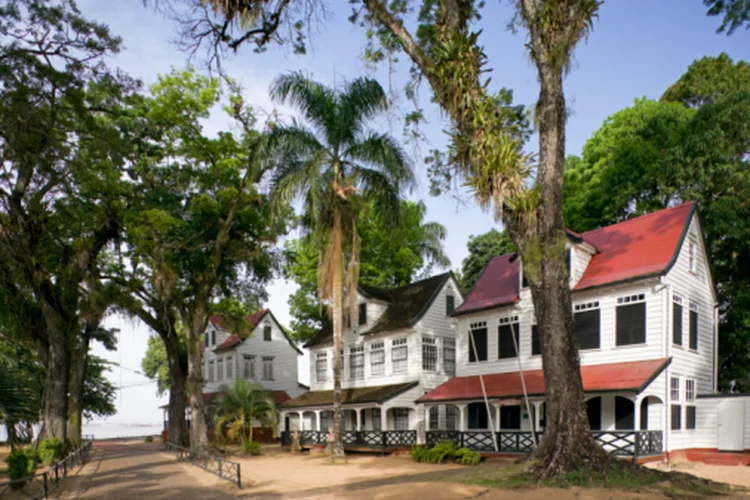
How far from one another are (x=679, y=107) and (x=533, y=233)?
2642 centimetres

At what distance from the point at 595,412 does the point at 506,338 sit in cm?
488

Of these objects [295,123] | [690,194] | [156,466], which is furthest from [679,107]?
[156,466]

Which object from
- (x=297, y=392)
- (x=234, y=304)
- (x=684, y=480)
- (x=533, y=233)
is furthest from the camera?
(x=297, y=392)

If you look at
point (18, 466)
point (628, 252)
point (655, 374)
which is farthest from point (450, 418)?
point (18, 466)

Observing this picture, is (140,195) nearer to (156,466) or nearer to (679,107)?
(156,466)

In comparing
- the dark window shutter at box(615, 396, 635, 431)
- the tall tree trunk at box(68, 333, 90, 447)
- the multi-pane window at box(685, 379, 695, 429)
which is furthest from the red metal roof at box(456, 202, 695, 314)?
the tall tree trunk at box(68, 333, 90, 447)

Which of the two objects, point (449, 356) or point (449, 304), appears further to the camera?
point (449, 304)

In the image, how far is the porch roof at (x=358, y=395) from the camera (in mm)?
27672

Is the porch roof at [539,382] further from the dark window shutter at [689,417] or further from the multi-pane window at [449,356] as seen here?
the dark window shutter at [689,417]

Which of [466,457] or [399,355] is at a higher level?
[399,355]

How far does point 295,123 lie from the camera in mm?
24703

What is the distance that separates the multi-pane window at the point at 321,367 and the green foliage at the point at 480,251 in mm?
12168

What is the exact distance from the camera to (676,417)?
20.9 metres

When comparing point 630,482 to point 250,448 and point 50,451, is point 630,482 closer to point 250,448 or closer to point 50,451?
point 50,451
